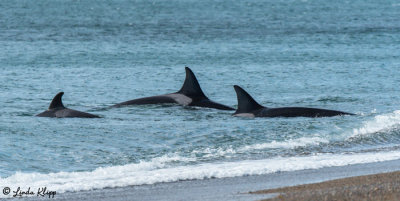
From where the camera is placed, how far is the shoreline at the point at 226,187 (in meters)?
11.5

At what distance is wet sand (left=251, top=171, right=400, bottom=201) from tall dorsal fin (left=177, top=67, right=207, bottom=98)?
11854mm

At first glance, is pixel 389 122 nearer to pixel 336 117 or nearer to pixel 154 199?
pixel 336 117

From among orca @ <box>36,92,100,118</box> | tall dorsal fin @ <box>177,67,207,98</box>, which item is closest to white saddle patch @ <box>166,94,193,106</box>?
tall dorsal fin @ <box>177,67,207,98</box>

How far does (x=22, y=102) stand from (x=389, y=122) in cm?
1207

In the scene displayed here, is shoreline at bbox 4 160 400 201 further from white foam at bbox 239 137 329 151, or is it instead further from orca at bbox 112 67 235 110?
orca at bbox 112 67 235 110

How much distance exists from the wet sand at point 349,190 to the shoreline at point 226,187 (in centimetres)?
34

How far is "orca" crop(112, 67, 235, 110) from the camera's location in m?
24.0

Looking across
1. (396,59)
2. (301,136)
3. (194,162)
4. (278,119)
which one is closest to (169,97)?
(278,119)

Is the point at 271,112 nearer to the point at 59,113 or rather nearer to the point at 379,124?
the point at 379,124

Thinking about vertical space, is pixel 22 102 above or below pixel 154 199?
below

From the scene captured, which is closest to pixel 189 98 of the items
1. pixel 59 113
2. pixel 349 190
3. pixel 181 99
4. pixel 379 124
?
pixel 181 99

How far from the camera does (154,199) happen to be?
450 inches

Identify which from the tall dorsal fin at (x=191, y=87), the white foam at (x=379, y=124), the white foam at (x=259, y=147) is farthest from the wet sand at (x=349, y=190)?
the tall dorsal fin at (x=191, y=87)
